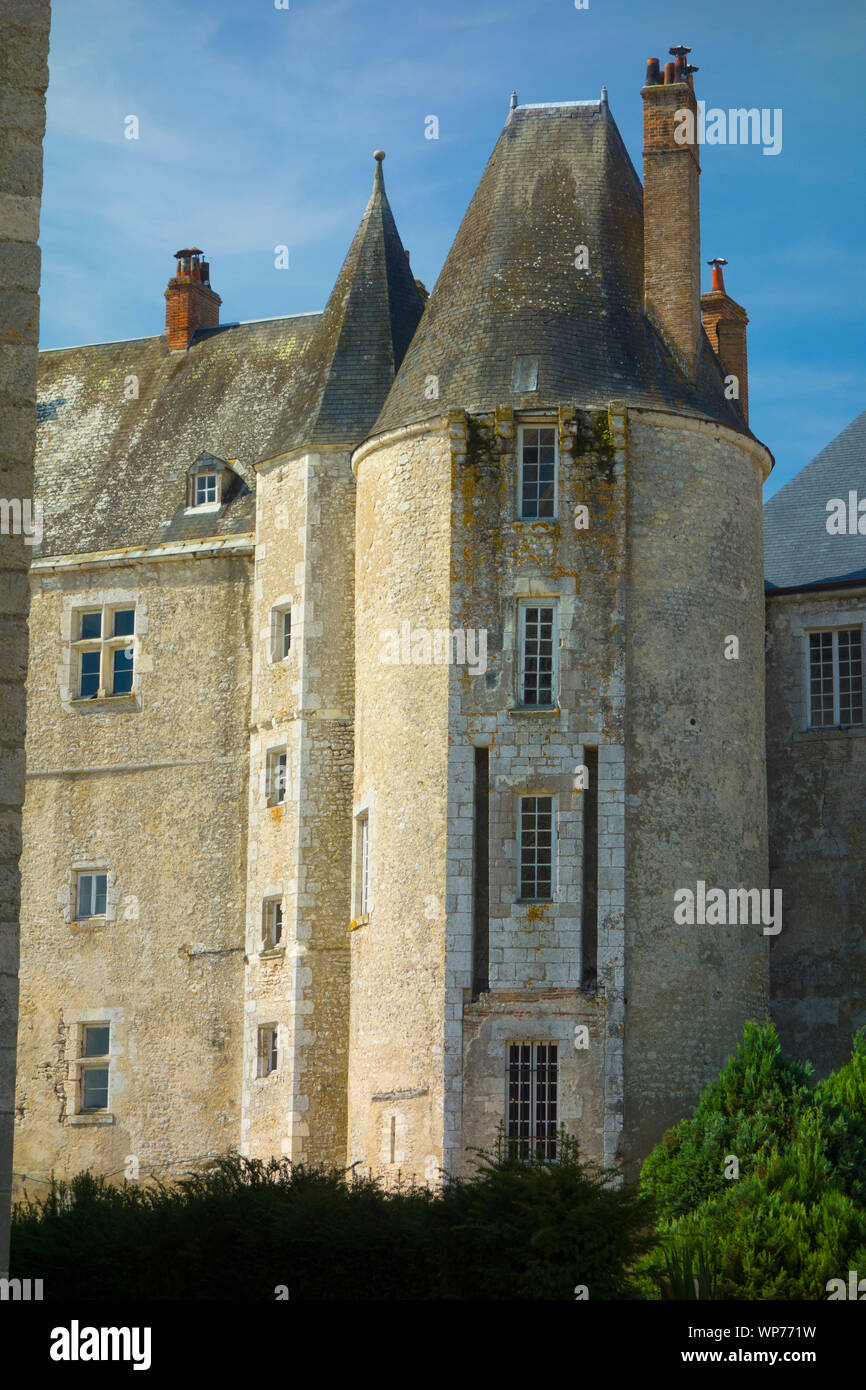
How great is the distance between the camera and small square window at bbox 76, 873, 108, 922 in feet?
108

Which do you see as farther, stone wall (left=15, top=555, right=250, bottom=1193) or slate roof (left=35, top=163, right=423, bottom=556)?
slate roof (left=35, top=163, right=423, bottom=556)

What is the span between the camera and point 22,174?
13.6 meters

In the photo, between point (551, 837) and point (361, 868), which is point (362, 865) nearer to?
point (361, 868)

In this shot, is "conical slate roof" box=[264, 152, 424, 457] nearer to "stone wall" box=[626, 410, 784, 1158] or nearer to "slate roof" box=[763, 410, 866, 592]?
"stone wall" box=[626, 410, 784, 1158]

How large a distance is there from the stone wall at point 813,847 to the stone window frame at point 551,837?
4.82 meters

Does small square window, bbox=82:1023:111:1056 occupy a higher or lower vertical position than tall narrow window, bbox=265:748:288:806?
lower

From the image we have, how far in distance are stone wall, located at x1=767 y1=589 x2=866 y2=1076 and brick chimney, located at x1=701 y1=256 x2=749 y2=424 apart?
4.43 meters

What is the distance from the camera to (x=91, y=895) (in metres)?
33.0

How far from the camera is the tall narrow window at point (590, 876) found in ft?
88.7

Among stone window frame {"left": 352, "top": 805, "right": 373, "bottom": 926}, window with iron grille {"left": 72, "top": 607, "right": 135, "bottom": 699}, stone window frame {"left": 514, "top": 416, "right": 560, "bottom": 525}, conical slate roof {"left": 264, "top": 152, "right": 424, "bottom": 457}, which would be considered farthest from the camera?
window with iron grille {"left": 72, "top": 607, "right": 135, "bottom": 699}

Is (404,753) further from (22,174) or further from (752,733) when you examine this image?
(22,174)

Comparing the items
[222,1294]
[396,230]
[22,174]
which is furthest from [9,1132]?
[396,230]
